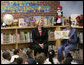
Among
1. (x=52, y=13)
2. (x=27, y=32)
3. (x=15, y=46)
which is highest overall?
(x=52, y=13)

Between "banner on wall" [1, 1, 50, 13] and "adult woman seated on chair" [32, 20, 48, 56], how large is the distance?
735 millimetres

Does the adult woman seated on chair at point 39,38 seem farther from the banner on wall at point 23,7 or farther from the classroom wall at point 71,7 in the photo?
the classroom wall at point 71,7

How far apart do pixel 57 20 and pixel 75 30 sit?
3.52ft

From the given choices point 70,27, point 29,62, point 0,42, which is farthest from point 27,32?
point 29,62

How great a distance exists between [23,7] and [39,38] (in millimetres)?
1201

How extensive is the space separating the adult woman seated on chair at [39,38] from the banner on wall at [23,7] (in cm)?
74

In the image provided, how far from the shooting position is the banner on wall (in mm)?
5895

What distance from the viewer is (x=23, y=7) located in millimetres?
6043

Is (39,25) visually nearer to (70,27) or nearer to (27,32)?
(27,32)

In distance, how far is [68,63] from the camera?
11.3ft

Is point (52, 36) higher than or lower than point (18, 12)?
lower

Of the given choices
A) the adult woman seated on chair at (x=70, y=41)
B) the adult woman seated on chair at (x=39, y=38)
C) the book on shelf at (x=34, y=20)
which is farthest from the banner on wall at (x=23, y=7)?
the adult woman seated on chair at (x=70, y=41)

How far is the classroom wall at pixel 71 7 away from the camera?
6.08 m

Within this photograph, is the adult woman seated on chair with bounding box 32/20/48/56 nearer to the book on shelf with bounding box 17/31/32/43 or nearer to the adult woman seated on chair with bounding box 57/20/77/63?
the book on shelf with bounding box 17/31/32/43
